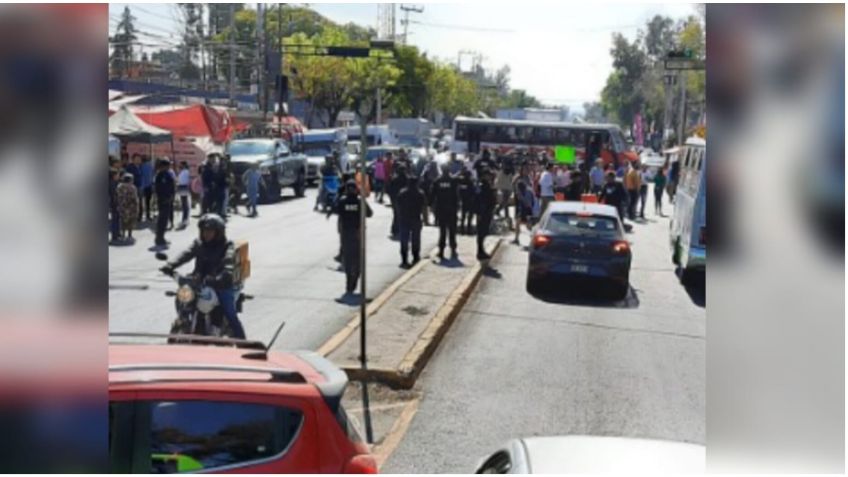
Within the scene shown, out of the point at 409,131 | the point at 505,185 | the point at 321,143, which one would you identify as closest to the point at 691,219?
the point at 505,185

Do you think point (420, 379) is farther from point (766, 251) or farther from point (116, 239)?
point (116, 239)

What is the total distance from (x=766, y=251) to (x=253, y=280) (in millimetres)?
12175

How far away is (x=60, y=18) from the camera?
4371 millimetres

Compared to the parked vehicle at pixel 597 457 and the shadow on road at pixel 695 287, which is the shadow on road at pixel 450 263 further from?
the parked vehicle at pixel 597 457

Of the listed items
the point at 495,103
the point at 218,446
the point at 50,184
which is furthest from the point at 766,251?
the point at 495,103

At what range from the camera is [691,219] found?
1608cm

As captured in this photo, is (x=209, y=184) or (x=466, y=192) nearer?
(x=466, y=192)

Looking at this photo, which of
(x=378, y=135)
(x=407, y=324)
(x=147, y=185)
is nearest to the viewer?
(x=407, y=324)

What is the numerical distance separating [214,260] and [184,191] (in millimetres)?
12466

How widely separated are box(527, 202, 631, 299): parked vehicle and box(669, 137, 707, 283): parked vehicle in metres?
0.91

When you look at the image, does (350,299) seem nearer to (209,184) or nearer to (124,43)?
(124,43)

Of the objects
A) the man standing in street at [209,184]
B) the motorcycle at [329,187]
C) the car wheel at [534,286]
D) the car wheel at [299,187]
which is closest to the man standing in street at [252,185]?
the motorcycle at [329,187]

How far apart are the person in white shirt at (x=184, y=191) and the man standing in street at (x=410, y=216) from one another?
5.25m

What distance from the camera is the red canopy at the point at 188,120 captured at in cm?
2406
